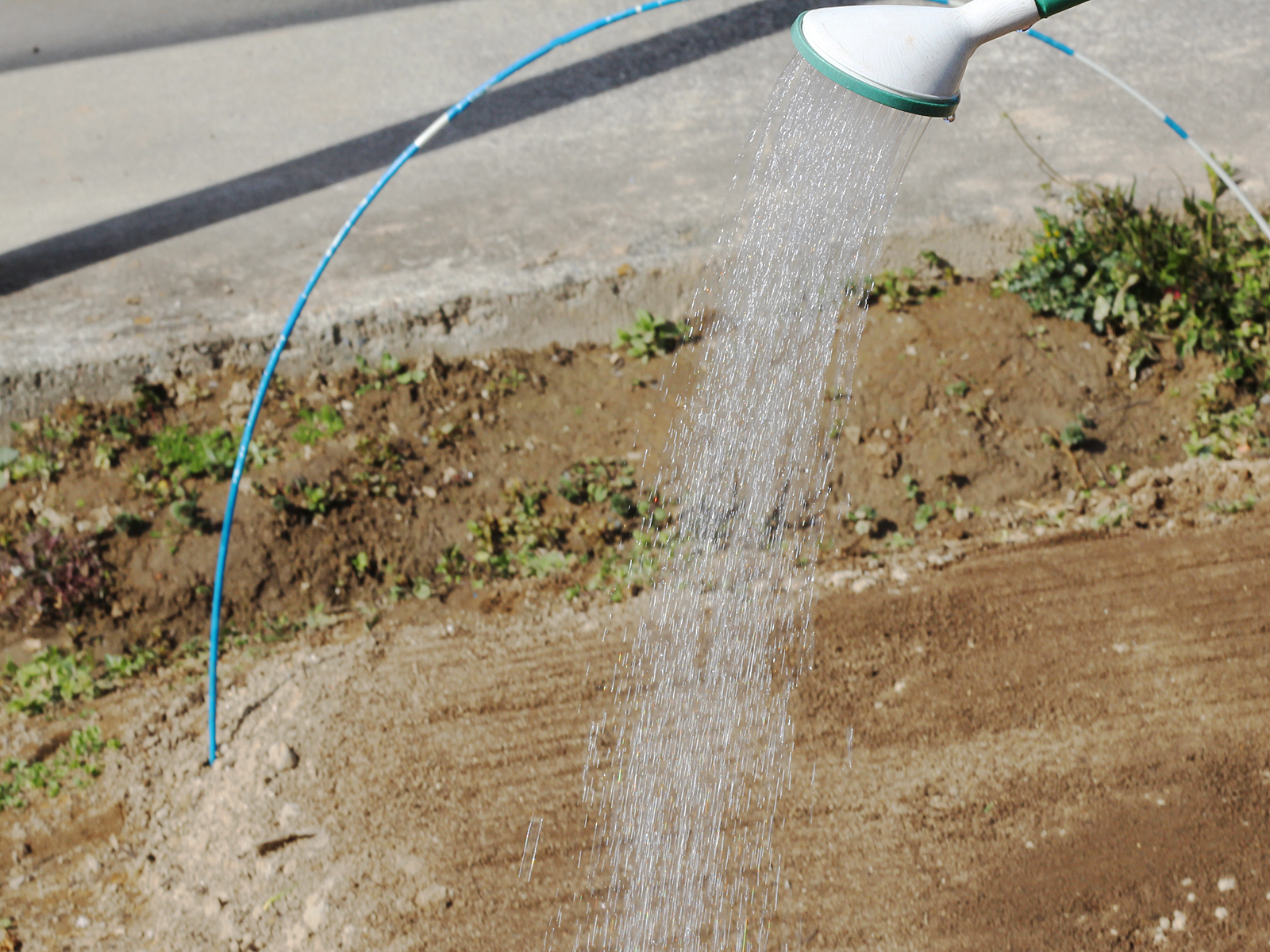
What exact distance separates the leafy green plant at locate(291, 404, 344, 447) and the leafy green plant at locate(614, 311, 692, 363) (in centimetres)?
117

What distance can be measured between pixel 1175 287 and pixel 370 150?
3716 mm

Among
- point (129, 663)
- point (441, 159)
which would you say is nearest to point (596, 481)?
point (129, 663)

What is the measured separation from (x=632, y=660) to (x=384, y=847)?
0.91 m

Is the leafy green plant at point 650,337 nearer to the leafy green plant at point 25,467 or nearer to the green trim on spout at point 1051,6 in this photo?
the leafy green plant at point 25,467

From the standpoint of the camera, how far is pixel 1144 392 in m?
3.78

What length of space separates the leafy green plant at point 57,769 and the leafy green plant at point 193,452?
3.23ft

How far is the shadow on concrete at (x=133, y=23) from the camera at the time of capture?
219 inches

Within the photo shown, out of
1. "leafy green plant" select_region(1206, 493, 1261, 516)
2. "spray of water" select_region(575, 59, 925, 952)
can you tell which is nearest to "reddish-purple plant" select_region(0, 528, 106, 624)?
"spray of water" select_region(575, 59, 925, 952)

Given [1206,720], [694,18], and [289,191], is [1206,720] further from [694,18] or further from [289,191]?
[694,18]

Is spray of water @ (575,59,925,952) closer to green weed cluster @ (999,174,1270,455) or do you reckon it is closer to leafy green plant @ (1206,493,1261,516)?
green weed cluster @ (999,174,1270,455)

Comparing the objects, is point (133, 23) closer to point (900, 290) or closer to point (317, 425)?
point (317, 425)

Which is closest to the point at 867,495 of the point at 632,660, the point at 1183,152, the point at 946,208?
the point at 632,660

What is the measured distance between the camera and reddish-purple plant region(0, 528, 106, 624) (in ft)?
10.5

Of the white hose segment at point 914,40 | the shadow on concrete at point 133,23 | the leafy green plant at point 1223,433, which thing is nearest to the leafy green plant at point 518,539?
the white hose segment at point 914,40
